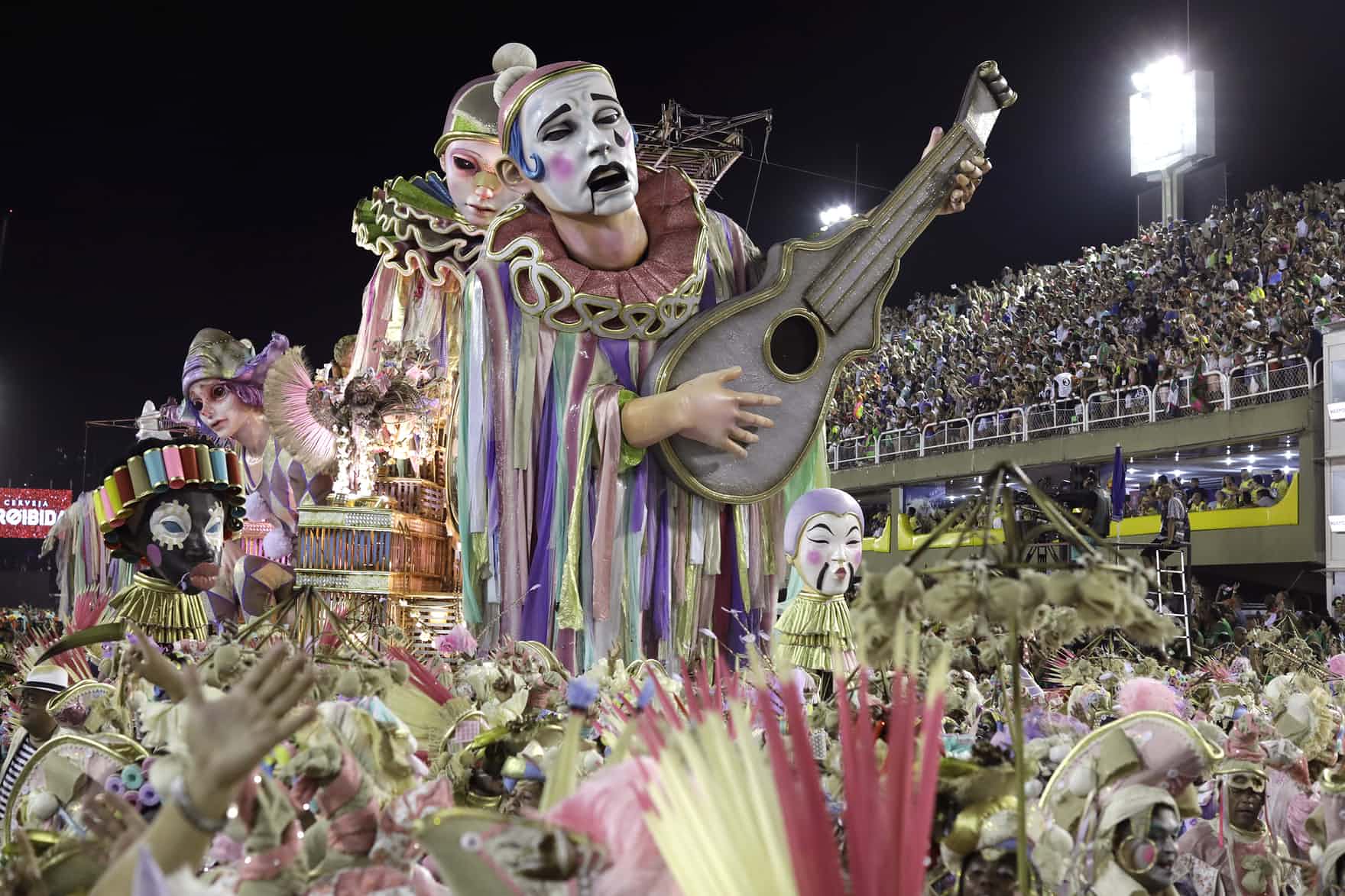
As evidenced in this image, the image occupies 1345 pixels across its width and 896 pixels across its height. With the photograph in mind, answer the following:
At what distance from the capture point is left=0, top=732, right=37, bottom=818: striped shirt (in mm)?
1895

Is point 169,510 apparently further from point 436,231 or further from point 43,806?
point 436,231

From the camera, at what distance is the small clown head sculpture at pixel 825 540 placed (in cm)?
378

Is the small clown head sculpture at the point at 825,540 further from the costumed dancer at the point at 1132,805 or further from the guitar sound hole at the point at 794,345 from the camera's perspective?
the costumed dancer at the point at 1132,805

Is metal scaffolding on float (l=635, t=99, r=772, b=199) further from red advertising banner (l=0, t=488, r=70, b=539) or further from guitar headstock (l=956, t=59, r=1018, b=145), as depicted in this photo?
red advertising banner (l=0, t=488, r=70, b=539)

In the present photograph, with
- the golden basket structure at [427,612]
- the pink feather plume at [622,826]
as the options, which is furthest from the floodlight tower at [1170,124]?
the pink feather plume at [622,826]

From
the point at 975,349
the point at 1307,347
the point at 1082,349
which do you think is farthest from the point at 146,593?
the point at 975,349

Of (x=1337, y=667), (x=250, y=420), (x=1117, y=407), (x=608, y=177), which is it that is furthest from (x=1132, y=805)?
(x=1117, y=407)

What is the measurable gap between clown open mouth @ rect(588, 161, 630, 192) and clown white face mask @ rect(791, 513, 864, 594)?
125 centimetres

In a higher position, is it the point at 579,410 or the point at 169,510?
the point at 579,410

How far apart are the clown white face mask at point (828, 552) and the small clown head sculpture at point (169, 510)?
164 cm

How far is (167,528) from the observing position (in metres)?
3.51

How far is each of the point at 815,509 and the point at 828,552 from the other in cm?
14

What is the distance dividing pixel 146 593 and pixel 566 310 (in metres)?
1.52

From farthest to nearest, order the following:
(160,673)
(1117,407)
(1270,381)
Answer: (1117,407)
(1270,381)
(160,673)
